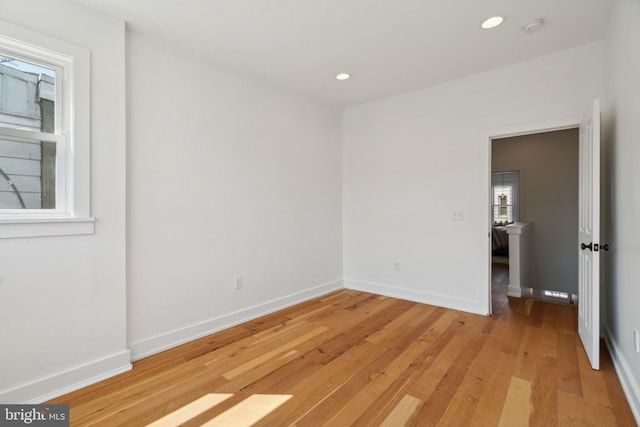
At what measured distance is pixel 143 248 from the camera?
2.51 m

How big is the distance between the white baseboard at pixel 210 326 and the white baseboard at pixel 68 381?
6.9 inches

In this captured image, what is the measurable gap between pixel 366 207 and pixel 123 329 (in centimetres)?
315

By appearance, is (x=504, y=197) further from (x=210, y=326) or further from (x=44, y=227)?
(x=44, y=227)

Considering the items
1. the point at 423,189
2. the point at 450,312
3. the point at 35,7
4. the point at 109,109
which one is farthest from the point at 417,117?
the point at 35,7

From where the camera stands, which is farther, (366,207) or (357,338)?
(366,207)

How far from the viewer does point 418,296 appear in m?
3.89

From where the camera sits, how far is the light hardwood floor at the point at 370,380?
1762 millimetres

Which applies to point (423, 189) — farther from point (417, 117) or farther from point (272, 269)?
point (272, 269)

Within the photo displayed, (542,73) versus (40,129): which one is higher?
(542,73)

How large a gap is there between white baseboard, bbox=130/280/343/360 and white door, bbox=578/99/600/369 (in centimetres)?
278

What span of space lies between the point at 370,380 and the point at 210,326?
1.63m

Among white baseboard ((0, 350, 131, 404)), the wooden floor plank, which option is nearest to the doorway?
the wooden floor plank

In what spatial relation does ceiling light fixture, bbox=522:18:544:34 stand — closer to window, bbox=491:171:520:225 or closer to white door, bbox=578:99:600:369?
white door, bbox=578:99:600:369

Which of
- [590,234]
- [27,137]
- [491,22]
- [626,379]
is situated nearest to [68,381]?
[27,137]
